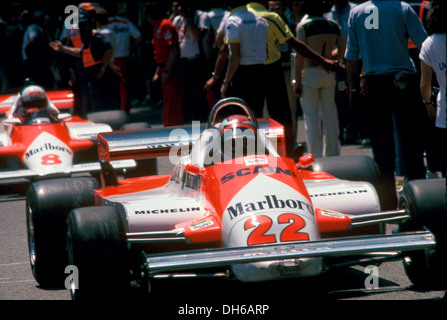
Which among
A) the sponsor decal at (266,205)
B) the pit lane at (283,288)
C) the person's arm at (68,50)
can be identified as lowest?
the pit lane at (283,288)

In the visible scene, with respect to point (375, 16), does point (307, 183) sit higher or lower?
lower

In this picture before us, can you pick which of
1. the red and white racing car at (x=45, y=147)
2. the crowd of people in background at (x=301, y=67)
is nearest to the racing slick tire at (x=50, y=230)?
the crowd of people in background at (x=301, y=67)

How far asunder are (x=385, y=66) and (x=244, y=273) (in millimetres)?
2947

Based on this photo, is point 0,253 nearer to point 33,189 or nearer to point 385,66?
point 33,189

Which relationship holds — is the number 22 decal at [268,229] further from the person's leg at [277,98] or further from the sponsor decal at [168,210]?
the person's leg at [277,98]

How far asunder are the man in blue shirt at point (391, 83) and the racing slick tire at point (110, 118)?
4.80 meters

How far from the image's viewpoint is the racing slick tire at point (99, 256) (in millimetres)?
4793

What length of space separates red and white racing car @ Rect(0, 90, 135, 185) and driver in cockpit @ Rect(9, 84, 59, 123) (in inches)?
3.5

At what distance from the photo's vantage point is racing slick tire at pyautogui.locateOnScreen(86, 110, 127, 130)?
1120 cm

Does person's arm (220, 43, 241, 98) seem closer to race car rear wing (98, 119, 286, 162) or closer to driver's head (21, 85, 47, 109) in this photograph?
race car rear wing (98, 119, 286, 162)

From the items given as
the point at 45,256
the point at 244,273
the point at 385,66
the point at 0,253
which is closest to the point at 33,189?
the point at 45,256

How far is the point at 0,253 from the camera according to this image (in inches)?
273

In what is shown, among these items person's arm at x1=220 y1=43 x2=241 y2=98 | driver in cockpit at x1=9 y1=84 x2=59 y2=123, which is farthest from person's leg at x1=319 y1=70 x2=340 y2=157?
driver in cockpit at x1=9 y1=84 x2=59 y2=123

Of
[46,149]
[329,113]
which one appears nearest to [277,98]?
[329,113]
